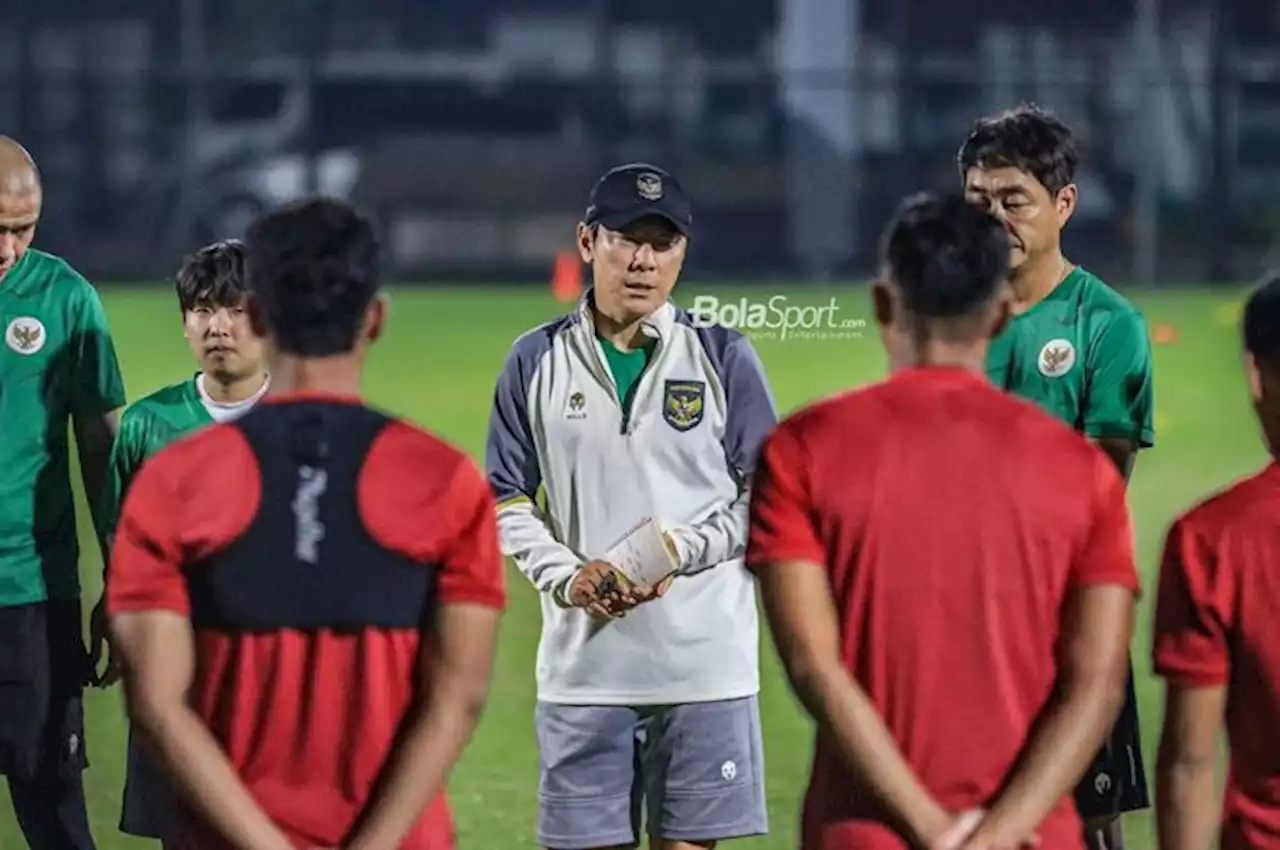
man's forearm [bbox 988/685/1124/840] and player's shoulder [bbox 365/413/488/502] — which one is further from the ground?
player's shoulder [bbox 365/413/488/502]

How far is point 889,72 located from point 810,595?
1957cm

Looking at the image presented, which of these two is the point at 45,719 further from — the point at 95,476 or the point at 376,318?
the point at 376,318

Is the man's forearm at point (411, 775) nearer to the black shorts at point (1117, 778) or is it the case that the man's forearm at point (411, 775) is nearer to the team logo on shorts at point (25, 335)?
the black shorts at point (1117, 778)

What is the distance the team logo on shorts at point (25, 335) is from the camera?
4664 millimetres

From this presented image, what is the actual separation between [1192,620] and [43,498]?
2.61 meters

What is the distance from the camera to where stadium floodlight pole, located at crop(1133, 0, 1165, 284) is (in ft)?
69.8

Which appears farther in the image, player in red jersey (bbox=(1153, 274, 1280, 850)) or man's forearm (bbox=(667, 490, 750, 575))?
A: man's forearm (bbox=(667, 490, 750, 575))

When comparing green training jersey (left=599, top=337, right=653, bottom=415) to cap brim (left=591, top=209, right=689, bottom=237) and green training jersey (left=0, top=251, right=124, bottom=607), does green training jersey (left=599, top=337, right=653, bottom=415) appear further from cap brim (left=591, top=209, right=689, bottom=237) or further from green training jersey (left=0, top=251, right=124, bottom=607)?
green training jersey (left=0, top=251, right=124, bottom=607)

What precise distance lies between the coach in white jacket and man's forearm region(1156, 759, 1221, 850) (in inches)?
59.8

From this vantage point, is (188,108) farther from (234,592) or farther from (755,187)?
(234,592)

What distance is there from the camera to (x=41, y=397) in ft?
15.4

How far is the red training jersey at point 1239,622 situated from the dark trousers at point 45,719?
2580 mm

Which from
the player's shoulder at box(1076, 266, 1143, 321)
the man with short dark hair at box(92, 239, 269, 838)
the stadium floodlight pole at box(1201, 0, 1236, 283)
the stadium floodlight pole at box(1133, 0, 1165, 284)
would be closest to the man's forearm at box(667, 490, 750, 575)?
the player's shoulder at box(1076, 266, 1143, 321)

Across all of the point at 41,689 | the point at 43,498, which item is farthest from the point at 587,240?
the point at 41,689
